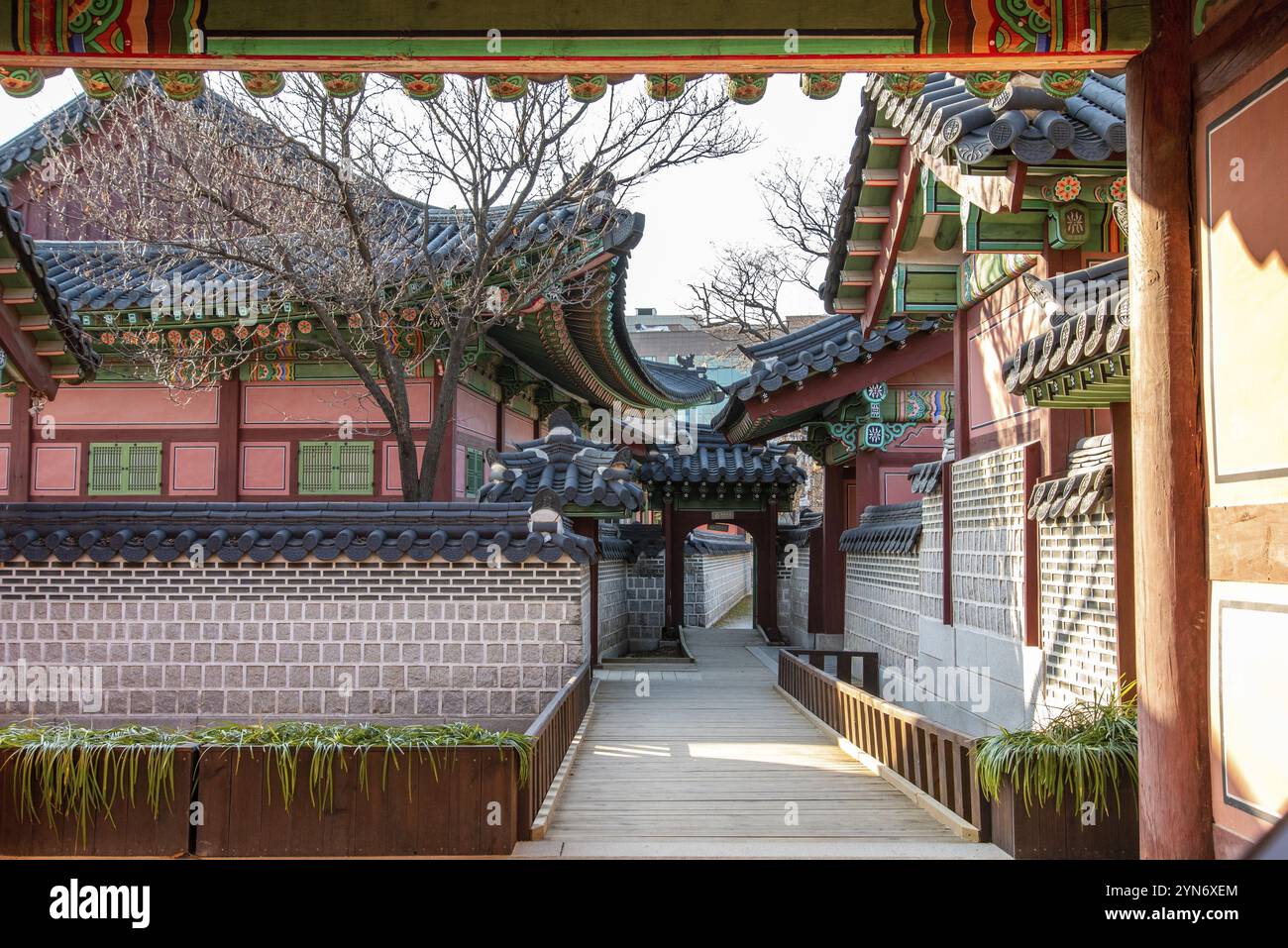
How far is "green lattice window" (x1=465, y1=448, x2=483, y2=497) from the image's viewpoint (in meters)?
14.4

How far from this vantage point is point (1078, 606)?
6988mm

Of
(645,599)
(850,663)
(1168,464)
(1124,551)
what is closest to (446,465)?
(850,663)

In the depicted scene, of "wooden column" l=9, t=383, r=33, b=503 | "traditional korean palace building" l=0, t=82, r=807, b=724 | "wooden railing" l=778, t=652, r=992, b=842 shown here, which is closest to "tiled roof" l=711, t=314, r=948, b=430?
"traditional korean palace building" l=0, t=82, r=807, b=724

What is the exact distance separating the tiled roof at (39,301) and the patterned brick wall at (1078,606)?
8.86 meters

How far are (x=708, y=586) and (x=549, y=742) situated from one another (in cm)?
1975

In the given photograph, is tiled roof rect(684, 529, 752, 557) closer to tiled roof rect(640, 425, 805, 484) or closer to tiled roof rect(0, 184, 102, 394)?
tiled roof rect(640, 425, 805, 484)

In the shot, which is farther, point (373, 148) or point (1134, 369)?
point (373, 148)

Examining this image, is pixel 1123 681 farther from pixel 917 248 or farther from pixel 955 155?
pixel 917 248

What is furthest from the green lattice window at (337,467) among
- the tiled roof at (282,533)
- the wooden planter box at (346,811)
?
the wooden planter box at (346,811)

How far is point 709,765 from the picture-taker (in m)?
8.48

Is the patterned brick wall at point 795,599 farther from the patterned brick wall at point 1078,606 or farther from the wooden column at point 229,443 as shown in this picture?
the patterned brick wall at point 1078,606

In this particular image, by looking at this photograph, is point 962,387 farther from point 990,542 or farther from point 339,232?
point 339,232

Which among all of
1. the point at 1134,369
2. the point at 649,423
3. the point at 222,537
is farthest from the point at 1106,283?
the point at 649,423

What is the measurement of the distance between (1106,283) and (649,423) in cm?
1774
